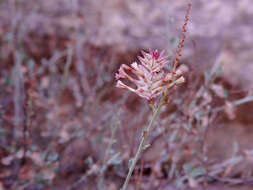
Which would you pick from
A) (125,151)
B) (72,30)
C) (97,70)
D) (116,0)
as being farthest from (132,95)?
(116,0)

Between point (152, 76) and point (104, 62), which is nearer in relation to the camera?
point (152, 76)

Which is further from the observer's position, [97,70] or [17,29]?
[17,29]

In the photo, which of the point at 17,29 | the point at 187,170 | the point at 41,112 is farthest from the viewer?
the point at 17,29

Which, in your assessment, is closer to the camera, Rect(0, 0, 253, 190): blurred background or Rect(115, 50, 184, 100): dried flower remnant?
Rect(115, 50, 184, 100): dried flower remnant

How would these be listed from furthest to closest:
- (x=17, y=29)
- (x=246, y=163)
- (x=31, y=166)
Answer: (x=17, y=29)
(x=246, y=163)
(x=31, y=166)

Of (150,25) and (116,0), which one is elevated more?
(116,0)

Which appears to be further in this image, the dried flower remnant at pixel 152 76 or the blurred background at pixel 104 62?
the blurred background at pixel 104 62

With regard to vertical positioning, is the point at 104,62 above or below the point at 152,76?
above

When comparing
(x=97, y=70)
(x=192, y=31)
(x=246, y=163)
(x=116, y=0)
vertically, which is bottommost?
(x=246, y=163)

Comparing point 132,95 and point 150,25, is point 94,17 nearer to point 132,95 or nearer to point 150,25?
point 150,25

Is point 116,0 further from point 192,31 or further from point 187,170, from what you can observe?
point 187,170
